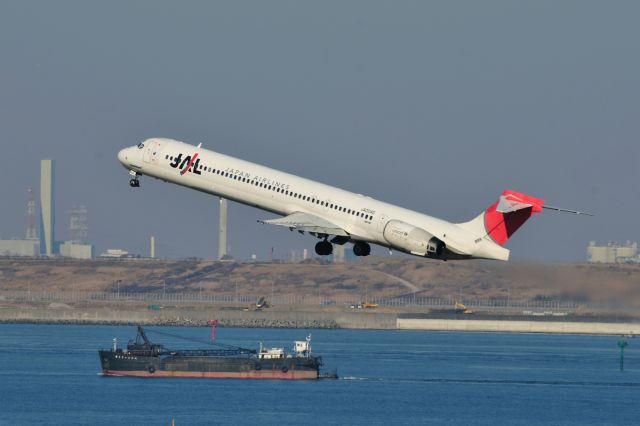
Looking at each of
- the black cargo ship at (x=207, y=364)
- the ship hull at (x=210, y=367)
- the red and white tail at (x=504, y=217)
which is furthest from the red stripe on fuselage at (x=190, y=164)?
the ship hull at (x=210, y=367)

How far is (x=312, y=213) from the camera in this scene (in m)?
116

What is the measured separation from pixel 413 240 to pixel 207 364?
90766 mm

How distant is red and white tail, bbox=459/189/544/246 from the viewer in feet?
362

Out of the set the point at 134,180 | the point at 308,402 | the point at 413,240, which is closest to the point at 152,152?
the point at 134,180

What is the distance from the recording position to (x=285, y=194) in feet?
384

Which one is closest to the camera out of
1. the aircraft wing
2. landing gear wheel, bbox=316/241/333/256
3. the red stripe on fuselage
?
the aircraft wing

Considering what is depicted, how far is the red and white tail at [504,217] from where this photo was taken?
110438mm

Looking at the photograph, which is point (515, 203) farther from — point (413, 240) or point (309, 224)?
point (309, 224)

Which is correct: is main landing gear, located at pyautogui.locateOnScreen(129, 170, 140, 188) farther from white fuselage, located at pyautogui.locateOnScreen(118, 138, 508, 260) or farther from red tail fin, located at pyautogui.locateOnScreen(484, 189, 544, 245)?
red tail fin, located at pyautogui.locateOnScreen(484, 189, 544, 245)

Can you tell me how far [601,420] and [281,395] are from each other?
3771 cm

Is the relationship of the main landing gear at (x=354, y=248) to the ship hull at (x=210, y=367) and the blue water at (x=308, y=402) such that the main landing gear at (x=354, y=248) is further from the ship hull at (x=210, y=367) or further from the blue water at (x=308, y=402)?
the ship hull at (x=210, y=367)

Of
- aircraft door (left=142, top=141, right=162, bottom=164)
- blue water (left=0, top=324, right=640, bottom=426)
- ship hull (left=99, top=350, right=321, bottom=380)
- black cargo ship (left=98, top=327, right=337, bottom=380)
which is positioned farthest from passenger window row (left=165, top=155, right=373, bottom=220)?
ship hull (left=99, top=350, right=321, bottom=380)

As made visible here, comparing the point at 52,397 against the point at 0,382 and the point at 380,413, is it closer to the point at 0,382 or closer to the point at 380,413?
the point at 0,382

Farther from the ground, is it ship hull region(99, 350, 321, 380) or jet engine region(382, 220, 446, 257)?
jet engine region(382, 220, 446, 257)
